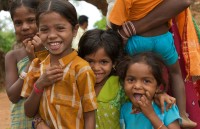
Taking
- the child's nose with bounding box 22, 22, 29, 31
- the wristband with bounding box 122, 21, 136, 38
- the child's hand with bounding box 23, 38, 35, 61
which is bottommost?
the child's hand with bounding box 23, 38, 35, 61

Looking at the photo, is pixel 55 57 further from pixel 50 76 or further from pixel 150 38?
pixel 150 38

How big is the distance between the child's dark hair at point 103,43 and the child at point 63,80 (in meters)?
0.31

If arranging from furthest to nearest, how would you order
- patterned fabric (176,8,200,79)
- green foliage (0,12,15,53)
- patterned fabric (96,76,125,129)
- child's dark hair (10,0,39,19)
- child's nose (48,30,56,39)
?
green foliage (0,12,15,53), patterned fabric (176,8,200,79), child's dark hair (10,0,39,19), patterned fabric (96,76,125,129), child's nose (48,30,56,39)

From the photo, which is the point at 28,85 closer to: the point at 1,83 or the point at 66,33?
the point at 66,33

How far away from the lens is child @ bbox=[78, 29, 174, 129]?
2.44 metres

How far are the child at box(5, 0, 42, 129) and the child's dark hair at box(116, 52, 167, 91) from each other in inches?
22.4

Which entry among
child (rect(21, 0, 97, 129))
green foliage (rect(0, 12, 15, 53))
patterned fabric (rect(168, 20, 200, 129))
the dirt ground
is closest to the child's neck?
child (rect(21, 0, 97, 129))

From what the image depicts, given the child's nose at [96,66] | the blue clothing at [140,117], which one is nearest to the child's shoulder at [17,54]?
the child's nose at [96,66]

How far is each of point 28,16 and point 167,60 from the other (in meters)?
0.96

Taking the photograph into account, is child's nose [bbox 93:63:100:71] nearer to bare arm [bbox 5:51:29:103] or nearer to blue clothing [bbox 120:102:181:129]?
blue clothing [bbox 120:102:181:129]

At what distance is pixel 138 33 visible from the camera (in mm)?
2500

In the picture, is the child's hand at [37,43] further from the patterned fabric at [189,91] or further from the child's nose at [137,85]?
the patterned fabric at [189,91]

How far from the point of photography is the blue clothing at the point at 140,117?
2324 millimetres

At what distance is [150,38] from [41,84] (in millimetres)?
786
